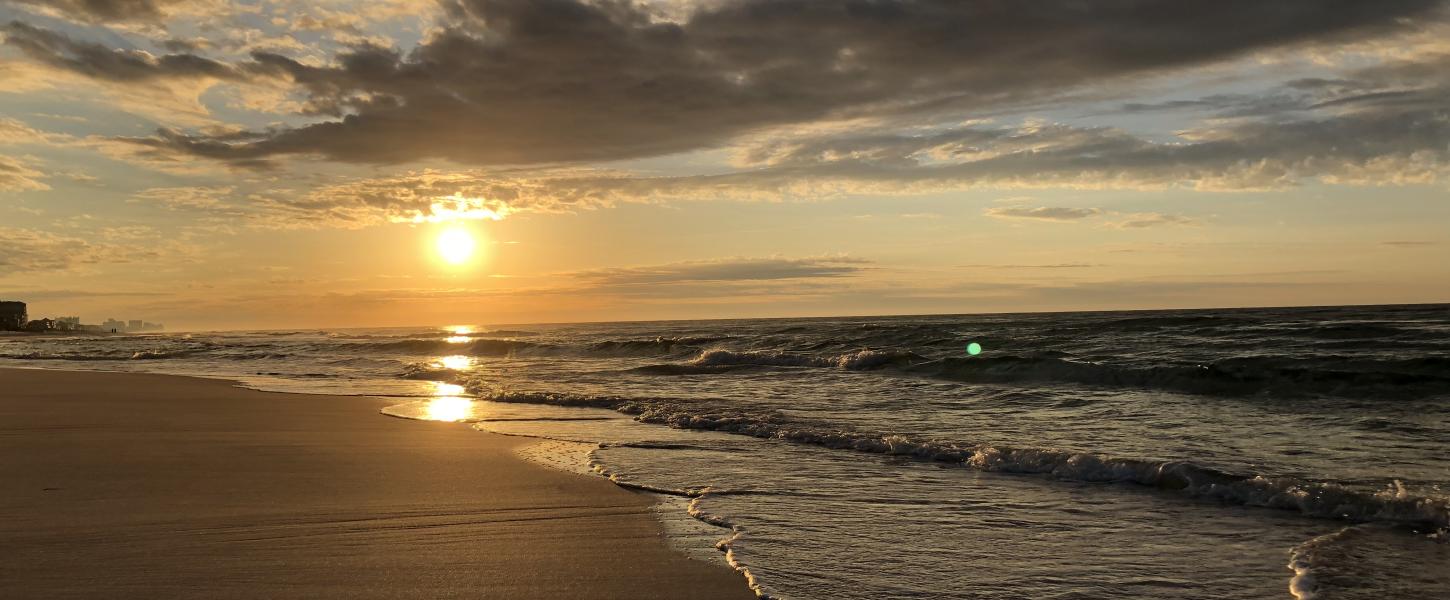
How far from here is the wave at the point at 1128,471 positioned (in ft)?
19.2

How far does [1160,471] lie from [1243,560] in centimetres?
236

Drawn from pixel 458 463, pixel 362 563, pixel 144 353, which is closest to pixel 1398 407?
pixel 458 463

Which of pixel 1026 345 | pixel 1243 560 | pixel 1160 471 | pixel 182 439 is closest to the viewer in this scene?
pixel 1243 560

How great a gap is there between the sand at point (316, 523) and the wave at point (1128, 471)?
123 inches

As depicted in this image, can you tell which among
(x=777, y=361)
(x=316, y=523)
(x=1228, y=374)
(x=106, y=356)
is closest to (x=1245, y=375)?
(x=1228, y=374)

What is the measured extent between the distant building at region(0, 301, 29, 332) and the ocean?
4855 inches

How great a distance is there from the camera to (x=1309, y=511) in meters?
6.00

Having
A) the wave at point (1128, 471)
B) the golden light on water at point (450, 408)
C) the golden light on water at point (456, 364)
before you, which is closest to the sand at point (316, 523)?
the golden light on water at point (450, 408)

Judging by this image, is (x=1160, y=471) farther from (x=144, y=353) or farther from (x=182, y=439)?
(x=144, y=353)

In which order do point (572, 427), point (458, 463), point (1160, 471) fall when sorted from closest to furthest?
point (1160, 471) < point (458, 463) < point (572, 427)

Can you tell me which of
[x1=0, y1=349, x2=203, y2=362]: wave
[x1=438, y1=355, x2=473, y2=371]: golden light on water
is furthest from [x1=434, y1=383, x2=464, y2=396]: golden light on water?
[x1=0, y1=349, x2=203, y2=362]: wave

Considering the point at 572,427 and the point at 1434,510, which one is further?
the point at 572,427

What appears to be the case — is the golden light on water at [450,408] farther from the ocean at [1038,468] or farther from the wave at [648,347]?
the wave at [648,347]

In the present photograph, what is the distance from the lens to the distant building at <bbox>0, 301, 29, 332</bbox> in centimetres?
11238
